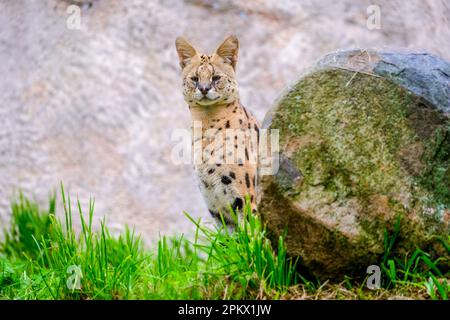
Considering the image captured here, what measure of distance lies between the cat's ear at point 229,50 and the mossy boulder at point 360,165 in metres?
1.52

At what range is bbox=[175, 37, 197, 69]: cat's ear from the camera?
525 cm

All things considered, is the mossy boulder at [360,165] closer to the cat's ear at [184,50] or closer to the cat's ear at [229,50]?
the cat's ear at [229,50]

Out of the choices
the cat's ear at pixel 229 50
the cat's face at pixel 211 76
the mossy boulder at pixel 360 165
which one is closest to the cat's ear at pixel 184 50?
the cat's face at pixel 211 76

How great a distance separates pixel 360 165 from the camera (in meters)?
3.60

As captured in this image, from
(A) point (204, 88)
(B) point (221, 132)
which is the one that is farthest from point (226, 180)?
(A) point (204, 88)

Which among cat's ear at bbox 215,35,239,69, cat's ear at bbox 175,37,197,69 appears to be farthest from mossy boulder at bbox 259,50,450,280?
cat's ear at bbox 175,37,197,69

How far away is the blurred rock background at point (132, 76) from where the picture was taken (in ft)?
24.8

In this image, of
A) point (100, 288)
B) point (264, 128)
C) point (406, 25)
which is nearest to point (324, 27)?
point (406, 25)
